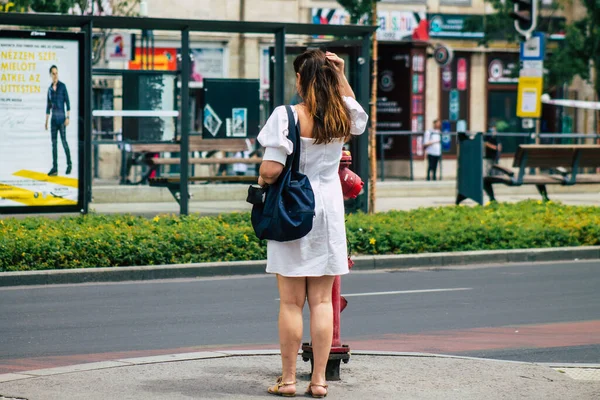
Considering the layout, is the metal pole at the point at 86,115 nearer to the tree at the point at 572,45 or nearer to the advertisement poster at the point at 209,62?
the advertisement poster at the point at 209,62

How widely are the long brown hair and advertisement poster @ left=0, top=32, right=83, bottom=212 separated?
9.25 metres

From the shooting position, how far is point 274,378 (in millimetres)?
6688

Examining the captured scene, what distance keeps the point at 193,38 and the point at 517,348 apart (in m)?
22.7

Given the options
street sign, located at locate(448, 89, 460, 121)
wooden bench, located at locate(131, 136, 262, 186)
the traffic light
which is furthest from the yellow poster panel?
street sign, located at locate(448, 89, 460, 121)

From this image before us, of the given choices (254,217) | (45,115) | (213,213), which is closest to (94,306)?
(254,217)

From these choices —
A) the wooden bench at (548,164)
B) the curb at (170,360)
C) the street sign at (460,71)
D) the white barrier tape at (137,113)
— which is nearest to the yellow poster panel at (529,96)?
the wooden bench at (548,164)

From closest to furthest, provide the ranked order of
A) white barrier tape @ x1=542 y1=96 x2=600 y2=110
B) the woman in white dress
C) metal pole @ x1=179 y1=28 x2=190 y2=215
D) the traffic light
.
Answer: the woman in white dress → metal pole @ x1=179 y1=28 x2=190 y2=215 → the traffic light → white barrier tape @ x1=542 y1=96 x2=600 y2=110

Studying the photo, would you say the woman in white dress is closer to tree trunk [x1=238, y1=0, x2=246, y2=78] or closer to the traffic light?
the traffic light

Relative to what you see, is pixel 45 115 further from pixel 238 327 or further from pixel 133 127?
pixel 238 327

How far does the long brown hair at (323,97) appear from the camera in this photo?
20.4 feet

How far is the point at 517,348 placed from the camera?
8.27 meters

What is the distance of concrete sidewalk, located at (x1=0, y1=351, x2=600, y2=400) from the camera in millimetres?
6312

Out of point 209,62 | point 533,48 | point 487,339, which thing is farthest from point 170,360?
point 209,62

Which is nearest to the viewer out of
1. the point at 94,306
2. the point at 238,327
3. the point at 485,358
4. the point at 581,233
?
the point at 485,358
